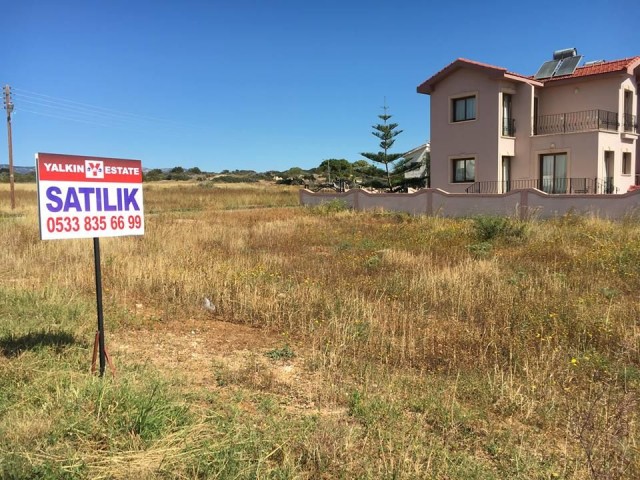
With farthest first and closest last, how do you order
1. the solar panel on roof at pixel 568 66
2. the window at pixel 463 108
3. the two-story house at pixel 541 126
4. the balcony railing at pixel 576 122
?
the window at pixel 463 108 → the solar panel on roof at pixel 568 66 → the balcony railing at pixel 576 122 → the two-story house at pixel 541 126

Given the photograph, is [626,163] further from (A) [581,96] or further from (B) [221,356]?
(B) [221,356]

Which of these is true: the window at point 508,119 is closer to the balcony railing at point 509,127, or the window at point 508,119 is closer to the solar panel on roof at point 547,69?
the balcony railing at point 509,127

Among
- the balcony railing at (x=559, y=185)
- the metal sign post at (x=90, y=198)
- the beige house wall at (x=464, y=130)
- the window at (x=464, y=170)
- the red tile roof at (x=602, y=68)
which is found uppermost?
the red tile roof at (x=602, y=68)

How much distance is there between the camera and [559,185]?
24.2 metres

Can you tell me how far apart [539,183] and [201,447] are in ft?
82.1

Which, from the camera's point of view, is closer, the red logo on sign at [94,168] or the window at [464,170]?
the red logo on sign at [94,168]

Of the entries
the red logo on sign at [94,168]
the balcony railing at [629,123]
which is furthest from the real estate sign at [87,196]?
the balcony railing at [629,123]

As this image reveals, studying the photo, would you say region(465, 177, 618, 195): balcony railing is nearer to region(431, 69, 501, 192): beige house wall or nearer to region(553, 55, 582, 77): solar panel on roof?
region(431, 69, 501, 192): beige house wall

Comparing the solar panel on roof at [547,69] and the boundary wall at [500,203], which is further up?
the solar panel on roof at [547,69]

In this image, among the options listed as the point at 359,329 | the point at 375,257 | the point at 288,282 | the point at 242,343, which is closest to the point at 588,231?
the point at 375,257

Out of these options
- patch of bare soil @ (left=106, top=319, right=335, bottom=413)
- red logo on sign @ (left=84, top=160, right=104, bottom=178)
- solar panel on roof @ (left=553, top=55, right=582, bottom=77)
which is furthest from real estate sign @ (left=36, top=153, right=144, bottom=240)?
solar panel on roof @ (left=553, top=55, right=582, bottom=77)

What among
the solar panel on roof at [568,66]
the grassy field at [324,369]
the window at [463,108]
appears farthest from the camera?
the window at [463,108]

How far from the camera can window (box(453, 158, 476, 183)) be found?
25.9 meters

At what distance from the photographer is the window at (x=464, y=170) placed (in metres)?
25.9
